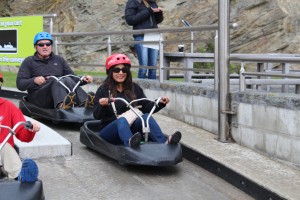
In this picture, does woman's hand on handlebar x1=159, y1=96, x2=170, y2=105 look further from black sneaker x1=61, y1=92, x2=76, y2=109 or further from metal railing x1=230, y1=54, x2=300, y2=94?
black sneaker x1=61, y1=92, x2=76, y2=109

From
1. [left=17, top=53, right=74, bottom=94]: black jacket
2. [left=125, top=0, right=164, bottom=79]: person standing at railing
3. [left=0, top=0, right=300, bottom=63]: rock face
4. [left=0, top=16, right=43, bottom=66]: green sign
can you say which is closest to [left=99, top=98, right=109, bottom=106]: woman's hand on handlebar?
[left=17, top=53, right=74, bottom=94]: black jacket

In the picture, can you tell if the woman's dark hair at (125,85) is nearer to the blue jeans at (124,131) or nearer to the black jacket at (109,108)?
the black jacket at (109,108)

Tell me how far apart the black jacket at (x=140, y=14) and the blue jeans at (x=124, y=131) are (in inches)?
157

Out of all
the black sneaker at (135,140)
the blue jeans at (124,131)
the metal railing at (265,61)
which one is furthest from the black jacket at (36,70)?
the black sneaker at (135,140)

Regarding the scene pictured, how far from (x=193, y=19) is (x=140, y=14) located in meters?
8.96

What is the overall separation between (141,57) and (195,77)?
240 cm

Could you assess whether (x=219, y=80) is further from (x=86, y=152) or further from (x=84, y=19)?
(x=84, y=19)

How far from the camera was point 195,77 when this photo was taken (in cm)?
1297

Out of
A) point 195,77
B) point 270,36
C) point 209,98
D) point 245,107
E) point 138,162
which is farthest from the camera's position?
point 270,36

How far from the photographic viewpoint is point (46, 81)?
373 inches

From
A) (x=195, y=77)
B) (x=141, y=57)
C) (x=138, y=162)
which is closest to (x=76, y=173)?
(x=138, y=162)

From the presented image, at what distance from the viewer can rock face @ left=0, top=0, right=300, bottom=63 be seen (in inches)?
728

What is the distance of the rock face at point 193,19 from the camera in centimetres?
1848

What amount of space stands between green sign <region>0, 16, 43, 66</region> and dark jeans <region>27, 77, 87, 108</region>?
13.8ft
